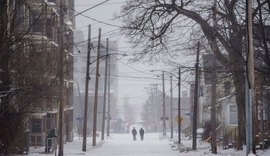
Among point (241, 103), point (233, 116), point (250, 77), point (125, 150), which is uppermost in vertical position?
point (250, 77)

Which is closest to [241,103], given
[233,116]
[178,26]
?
[178,26]

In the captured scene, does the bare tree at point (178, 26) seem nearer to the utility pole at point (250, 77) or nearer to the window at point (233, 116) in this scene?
the utility pole at point (250, 77)

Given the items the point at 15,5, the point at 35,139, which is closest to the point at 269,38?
the point at 15,5

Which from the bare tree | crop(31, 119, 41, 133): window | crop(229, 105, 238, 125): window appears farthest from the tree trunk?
crop(229, 105, 238, 125): window

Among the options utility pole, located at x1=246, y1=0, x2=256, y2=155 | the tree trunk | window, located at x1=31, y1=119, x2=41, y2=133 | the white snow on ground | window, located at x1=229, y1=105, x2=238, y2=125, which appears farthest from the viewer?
window, located at x1=229, y1=105, x2=238, y2=125

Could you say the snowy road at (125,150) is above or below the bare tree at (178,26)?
below

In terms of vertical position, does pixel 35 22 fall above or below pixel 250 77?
above

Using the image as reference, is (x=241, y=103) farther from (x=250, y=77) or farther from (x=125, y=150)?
(x=125, y=150)

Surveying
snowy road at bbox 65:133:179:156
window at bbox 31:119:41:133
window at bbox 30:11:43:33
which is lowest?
snowy road at bbox 65:133:179:156

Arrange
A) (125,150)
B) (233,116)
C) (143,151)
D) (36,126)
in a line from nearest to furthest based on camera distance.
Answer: (143,151) → (125,150) → (36,126) → (233,116)

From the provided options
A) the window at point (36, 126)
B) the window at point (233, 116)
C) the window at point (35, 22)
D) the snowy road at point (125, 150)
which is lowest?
the snowy road at point (125, 150)

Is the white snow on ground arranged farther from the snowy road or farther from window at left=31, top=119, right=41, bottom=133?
window at left=31, top=119, right=41, bottom=133

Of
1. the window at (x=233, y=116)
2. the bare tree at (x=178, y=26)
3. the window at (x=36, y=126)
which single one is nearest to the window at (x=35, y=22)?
the bare tree at (x=178, y=26)

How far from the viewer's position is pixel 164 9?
2934cm
